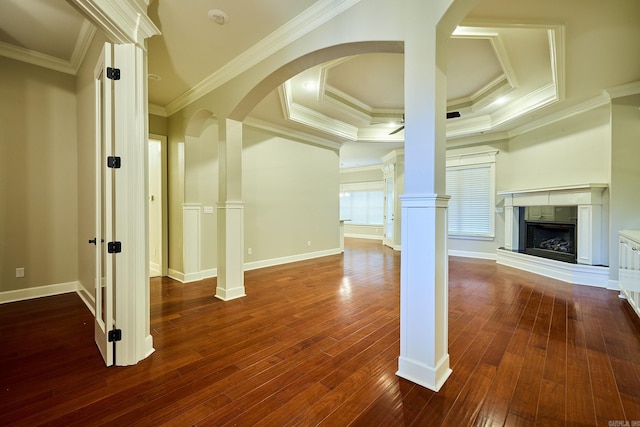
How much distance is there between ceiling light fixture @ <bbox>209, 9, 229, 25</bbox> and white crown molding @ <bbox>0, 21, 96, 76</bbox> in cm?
144

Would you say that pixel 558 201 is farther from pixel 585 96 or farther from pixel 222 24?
pixel 222 24

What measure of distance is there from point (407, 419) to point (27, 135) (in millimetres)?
5184

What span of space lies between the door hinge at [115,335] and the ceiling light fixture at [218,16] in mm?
2864

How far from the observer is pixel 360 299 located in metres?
3.52

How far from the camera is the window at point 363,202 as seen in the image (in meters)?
10.5

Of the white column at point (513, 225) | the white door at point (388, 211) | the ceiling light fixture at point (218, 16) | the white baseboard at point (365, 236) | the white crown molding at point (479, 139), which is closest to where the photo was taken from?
the ceiling light fixture at point (218, 16)

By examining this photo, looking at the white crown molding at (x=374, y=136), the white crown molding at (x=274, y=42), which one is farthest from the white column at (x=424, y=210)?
the white crown molding at (x=374, y=136)

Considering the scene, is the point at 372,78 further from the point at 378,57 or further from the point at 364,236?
the point at 364,236

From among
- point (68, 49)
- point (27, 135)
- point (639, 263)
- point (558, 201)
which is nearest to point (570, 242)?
point (558, 201)

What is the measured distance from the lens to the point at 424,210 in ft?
5.84

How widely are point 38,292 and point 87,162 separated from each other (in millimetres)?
2037

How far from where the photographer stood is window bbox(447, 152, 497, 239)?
6.20 metres

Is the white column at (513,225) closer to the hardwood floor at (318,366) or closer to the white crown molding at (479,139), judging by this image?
the white crown molding at (479,139)

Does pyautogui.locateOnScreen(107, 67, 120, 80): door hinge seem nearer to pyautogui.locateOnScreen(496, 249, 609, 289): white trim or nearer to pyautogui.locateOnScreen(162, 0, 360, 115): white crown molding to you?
pyautogui.locateOnScreen(162, 0, 360, 115): white crown molding
